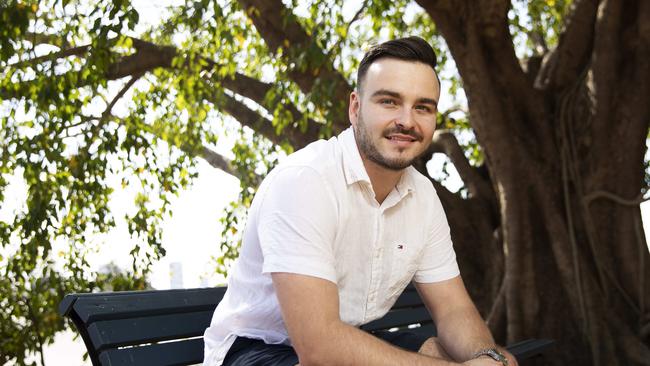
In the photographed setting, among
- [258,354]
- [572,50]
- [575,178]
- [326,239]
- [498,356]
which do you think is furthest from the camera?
[572,50]

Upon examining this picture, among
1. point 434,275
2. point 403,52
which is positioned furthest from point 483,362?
point 403,52

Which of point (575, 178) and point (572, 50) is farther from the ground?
point (572, 50)

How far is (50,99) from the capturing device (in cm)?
525

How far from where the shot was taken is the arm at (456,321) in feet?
8.77

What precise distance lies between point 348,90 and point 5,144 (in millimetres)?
2324

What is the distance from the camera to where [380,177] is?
260 cm

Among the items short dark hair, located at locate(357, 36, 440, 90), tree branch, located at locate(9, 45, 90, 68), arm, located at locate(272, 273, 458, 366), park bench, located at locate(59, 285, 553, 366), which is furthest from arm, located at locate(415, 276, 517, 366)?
tree branch, located at locate(9, 45, 90, 68)

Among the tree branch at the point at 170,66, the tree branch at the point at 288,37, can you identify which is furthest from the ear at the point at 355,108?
the tree branch at the point at 170,66

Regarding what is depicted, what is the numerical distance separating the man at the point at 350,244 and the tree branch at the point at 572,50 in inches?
132

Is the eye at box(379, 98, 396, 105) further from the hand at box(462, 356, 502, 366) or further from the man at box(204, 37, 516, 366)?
the hand at box(462, 356, 502, 366)

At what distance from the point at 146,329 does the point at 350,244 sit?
26.5 inches

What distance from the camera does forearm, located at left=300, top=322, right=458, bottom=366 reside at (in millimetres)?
2264

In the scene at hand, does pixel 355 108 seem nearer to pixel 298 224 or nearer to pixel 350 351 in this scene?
pixel 298 224

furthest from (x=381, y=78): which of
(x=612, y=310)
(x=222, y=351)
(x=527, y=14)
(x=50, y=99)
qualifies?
(x=527, y=14)
